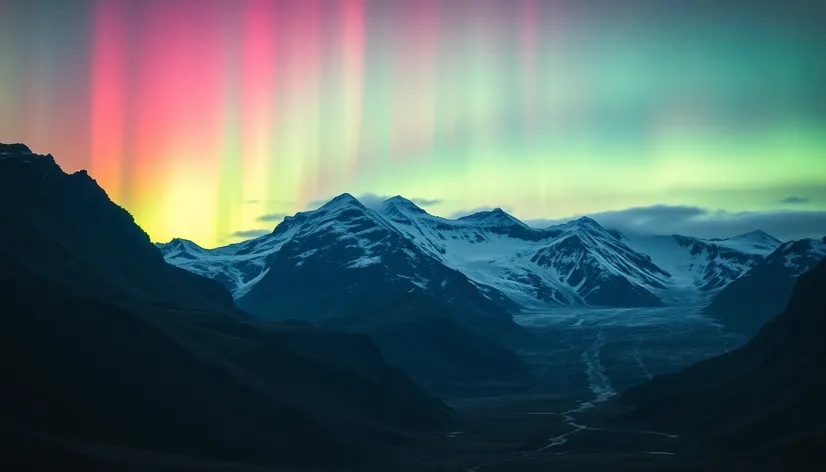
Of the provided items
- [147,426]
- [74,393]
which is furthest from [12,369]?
[147,426]

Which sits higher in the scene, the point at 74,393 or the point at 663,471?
the point at 74,393

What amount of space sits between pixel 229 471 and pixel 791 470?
9565cm

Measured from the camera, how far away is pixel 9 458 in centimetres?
15625

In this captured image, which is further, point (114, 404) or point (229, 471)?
point (114, 404)

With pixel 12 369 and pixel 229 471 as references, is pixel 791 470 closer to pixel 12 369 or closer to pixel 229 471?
pixel 229 471

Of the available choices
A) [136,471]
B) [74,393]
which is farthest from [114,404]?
[136,471]

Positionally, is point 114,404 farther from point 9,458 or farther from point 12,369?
point 9,458

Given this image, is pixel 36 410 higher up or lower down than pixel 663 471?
higher up

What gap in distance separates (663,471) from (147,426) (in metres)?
93.9

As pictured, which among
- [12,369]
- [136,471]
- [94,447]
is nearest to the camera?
[136,471]

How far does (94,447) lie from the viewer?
179750 mm

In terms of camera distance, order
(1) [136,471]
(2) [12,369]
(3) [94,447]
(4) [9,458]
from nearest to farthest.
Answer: (4) [9,458]
(1) [136,471]
(3) [94,447]
(2) [12,369]

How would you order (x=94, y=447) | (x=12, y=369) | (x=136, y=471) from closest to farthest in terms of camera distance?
(x=136, y=471), (x=94, y=447), (x=12, y=369)

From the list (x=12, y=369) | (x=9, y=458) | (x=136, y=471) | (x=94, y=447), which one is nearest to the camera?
(x=9, y=458)
